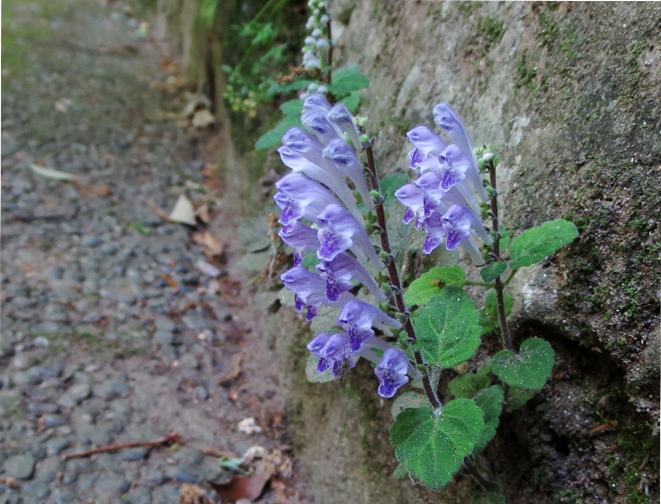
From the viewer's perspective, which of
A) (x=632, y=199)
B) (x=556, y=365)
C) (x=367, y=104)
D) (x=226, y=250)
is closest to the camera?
(x=632, y=199)

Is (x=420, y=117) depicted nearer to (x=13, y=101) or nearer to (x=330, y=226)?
(x=330, y=226)

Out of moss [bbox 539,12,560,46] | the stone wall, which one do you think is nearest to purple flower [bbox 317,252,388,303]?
the stone wall

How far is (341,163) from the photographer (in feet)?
3.54

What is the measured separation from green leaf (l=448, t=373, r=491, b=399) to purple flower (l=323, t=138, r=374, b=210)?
0.58m

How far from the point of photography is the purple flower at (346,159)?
1061mm

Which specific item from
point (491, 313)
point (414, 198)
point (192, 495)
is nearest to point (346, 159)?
point (414, 198)

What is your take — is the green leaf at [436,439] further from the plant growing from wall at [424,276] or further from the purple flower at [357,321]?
the purple flower at [357,321]

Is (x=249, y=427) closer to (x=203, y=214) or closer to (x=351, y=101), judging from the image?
(x=351, y=101)

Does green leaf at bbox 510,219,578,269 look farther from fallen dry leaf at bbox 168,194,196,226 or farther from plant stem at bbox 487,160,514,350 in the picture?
fallen dry leaf at bbox 168,194,196,226

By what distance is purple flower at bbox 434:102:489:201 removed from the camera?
119 cm

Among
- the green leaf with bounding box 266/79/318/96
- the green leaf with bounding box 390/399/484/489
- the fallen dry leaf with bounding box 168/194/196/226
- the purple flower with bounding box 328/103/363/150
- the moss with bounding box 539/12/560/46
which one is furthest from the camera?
the fallen dry leaf with bounding box 168/194/196/226

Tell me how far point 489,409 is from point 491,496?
214 millimetres

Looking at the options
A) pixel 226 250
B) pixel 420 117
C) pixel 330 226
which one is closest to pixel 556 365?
pixel 330 226

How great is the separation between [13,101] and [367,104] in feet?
11.2
